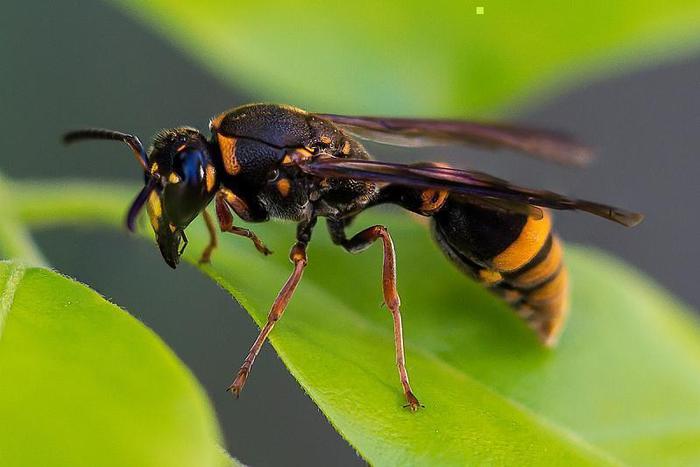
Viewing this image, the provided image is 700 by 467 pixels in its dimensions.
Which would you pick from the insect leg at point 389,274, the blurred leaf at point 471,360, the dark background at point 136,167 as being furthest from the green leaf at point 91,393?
the dark background at point 136,167

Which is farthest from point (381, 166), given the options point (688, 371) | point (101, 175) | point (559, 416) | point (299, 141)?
point (101, 175)

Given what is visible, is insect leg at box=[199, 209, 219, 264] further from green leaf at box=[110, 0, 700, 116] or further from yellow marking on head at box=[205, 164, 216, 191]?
green leaf at box=[110, 0, 700, 116]

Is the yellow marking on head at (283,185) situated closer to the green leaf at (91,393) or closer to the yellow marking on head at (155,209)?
the yellow marking on head at (155,209)

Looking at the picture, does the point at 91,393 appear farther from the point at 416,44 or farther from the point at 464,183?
the point at 416,44

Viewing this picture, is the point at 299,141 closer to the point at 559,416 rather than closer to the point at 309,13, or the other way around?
the point at 309,13

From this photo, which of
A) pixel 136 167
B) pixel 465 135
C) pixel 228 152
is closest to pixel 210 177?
pixel 228 152

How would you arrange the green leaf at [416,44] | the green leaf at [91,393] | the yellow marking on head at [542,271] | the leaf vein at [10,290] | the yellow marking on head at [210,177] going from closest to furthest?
the green leaf at [91,393]
the leaf vein at [10,290]
the yellow marking on head at [210,177]
the yellow marking on head at [542,271]
the green leaf at [416,44]

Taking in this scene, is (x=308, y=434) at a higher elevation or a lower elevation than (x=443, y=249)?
lower
